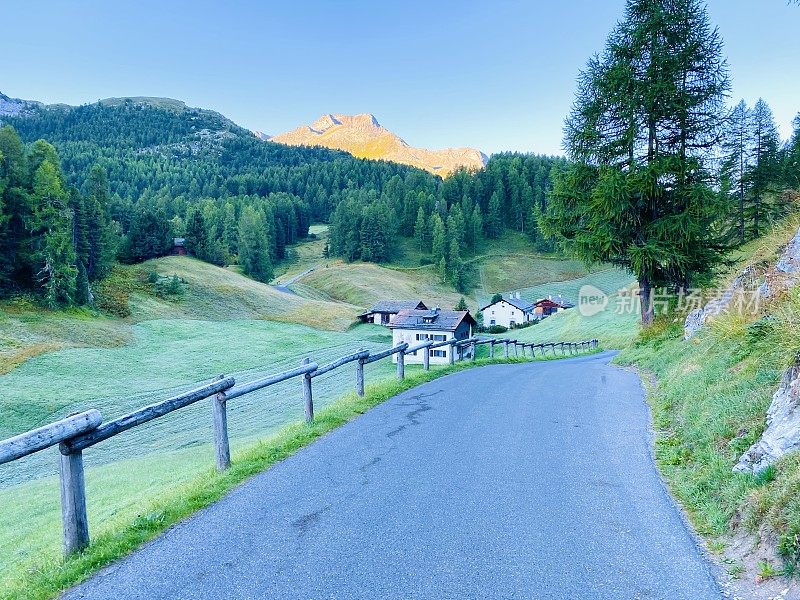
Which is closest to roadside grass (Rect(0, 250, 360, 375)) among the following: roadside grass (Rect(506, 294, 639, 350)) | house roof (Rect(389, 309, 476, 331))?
house roof (Rect(389, 309, 476, 331))

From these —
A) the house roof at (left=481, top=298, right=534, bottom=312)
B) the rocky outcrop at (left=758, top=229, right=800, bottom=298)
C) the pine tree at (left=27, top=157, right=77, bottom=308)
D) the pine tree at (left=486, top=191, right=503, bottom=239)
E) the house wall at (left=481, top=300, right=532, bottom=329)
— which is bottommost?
the house wall at (left=481, top=300, right=532, bottom=329)

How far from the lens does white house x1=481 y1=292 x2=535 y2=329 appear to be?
81062mm

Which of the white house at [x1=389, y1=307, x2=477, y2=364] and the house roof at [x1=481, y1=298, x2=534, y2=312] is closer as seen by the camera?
the white house at [x1=389, y1=307, x2=477, y2=364]

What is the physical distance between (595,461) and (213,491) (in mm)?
4973

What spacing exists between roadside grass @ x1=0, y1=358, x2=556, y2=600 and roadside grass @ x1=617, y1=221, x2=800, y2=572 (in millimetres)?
5147

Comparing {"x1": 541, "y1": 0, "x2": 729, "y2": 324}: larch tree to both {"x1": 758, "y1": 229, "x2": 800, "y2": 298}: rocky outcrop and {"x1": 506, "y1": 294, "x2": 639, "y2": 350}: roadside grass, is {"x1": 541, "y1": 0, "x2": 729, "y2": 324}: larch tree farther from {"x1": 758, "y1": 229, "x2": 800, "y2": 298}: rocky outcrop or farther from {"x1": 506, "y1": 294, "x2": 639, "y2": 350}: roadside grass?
{"x1": 506, "y1": 294, "x2": 639, "y2": 350}: roadside grass

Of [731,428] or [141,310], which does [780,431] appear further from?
[141,310]

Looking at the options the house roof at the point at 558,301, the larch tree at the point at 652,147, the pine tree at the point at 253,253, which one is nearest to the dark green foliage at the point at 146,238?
the pine tree at the point at 253,253

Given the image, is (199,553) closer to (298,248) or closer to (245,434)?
(245,434)

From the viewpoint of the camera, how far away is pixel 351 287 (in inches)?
3529

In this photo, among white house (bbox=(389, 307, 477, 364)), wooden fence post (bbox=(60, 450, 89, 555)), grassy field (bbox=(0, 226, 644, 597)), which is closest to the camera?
wooden fence post (bbox=(60, 450, 89, 555))

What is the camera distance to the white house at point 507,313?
266 ft

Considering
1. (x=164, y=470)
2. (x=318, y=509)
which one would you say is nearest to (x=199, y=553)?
(x=318, y=509)

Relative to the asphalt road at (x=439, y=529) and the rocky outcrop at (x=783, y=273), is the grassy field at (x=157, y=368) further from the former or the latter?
the rocky outcrop at (x=783, y=273)
